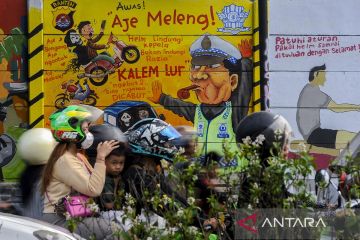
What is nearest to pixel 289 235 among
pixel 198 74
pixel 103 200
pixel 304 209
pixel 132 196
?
pixel 304 209

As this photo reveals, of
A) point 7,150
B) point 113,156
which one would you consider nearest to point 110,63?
point 7,150

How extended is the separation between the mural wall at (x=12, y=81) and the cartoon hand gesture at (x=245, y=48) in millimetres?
2290

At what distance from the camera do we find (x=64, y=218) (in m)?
5.69

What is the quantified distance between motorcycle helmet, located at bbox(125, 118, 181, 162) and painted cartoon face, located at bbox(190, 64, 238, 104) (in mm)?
2845

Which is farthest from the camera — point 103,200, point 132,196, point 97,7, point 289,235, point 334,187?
point 97,7

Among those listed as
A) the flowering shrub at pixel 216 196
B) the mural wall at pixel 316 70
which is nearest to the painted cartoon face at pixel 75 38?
the mural wall at pixel 316 70

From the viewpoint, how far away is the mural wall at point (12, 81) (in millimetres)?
Answer: 8820

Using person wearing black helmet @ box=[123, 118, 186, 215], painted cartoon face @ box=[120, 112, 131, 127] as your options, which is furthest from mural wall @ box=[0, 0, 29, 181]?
person wearing black helmet @ box=[123, 118, 186, 215]

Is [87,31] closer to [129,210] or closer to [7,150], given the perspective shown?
[7,150]

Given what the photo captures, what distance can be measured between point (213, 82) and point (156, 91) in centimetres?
63

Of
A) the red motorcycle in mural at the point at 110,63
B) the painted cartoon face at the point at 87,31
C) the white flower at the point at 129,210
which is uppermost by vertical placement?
the painted cartoon face at the point at 87,31

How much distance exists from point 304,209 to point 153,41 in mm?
4945

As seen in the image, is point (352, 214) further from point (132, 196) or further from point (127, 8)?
point (127, 8)

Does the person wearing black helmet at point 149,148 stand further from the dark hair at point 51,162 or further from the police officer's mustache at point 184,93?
the police officer's mustache at point 184,93
